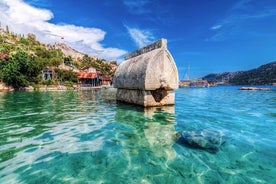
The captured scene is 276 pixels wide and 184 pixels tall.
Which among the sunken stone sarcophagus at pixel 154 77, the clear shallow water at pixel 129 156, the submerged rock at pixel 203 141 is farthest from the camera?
the sunken stone sarcophagus at pixel 154 77

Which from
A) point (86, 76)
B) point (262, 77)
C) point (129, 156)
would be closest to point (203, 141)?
point (129, 156)

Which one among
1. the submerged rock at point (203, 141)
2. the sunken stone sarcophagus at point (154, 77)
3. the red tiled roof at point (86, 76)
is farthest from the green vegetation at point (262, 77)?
the submerged rock at point (203, 141)

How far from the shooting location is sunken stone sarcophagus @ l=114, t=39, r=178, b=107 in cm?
873

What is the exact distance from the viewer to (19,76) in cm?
3616

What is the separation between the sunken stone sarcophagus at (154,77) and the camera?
28.6ft

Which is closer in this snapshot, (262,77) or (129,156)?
(129,156)

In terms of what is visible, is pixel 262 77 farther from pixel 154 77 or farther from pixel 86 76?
pixel 154 77

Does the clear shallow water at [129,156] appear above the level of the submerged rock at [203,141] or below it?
below

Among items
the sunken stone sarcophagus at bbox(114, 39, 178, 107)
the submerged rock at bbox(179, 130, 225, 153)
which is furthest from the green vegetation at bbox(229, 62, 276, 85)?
the submerged rock at bbox(179, 130, 225, 153)

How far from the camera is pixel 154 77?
344 inches

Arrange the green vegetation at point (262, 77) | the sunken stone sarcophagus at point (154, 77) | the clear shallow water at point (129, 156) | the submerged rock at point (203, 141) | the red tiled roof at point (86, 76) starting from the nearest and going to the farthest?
the clear shallow water at point (129, 156), the submerged rock at point (203, 141), the sunken stone sarcophagus at point (154, 77), the red tiled roof at point (86, 76), the green vegetation at point (262, 77)

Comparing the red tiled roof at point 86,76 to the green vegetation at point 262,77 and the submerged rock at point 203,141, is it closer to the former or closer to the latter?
the submerged rock at point 203,141

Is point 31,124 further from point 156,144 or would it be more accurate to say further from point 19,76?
point 19,76

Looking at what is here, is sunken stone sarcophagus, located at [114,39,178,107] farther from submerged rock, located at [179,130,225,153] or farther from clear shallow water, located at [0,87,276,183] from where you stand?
submerged rock, located at [179,130,225,153]
